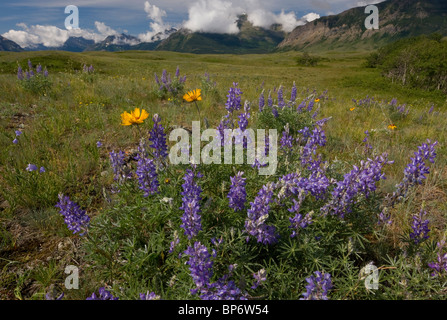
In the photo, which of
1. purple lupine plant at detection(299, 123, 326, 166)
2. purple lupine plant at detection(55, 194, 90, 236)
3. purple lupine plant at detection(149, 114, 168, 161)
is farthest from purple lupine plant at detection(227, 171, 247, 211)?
purple lupine plant at detection(55, 194, 90, 236)

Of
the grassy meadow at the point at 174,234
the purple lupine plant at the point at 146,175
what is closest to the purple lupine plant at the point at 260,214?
the grassy meadow at the point at 174,234

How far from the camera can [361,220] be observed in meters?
2.57

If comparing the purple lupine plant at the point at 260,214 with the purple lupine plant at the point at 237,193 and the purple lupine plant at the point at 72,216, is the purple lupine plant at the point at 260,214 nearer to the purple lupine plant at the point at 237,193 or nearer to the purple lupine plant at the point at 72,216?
the purple lupine plant at the point at 237,193

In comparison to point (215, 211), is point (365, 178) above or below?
above

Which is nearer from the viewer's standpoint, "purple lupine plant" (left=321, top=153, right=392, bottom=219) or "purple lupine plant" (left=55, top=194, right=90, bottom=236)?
"purple lupine plant" (left=321, top=153, right=392, bottom=219)

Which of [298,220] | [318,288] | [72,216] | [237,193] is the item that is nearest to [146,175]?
[72,216]

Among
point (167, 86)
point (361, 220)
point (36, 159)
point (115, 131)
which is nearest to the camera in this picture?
point (361, 220)

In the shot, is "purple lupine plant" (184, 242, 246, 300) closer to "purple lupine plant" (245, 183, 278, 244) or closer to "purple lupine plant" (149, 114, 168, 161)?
"purple lupine plant" (245, 183, 278, 244)
